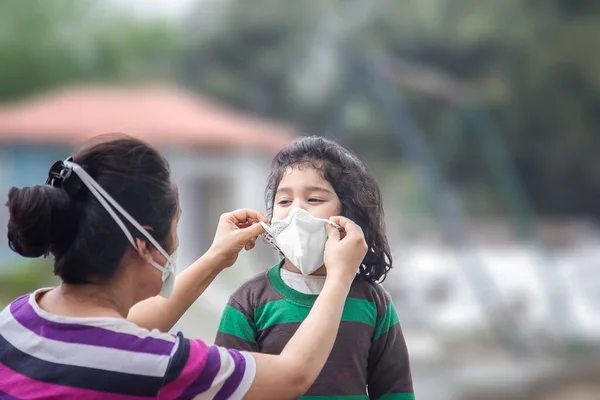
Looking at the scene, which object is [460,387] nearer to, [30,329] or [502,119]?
[502,119]

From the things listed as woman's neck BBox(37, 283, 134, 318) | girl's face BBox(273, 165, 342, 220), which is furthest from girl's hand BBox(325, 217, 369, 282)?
woman's neck BBox(37, 283, 134, 318)

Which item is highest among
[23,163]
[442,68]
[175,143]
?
[442,68]

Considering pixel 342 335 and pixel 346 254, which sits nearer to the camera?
pixel 346 254

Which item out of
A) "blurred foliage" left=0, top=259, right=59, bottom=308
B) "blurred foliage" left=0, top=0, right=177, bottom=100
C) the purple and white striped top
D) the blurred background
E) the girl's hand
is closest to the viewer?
the purple and white striped top

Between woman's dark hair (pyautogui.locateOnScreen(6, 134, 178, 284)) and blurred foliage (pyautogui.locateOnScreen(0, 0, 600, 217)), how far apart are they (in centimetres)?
1226

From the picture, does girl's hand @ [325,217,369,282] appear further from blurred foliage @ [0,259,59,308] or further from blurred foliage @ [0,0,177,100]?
blurred foliage @ [0,0,177,100]

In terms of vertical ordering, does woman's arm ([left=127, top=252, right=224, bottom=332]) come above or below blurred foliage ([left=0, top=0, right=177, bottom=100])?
below

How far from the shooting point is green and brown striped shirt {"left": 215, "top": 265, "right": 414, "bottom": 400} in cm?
160

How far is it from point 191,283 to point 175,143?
1101 cm

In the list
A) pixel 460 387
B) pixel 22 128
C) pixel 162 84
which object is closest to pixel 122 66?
pixel 162 84

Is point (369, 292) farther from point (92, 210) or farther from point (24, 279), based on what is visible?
point (24, 279)

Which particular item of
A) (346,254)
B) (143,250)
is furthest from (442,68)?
(143,250)

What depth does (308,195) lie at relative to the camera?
1688 millimetres

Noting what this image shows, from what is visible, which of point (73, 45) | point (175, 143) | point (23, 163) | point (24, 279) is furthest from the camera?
point (73, 45)
